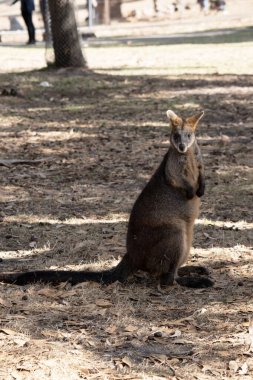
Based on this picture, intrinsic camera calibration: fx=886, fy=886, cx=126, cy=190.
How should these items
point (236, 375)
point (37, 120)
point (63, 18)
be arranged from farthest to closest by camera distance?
point (63, 18) → point (37, 120) → point (236, 375)

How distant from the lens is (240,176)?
30.1 feet

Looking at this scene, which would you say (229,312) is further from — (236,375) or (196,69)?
(196,69)

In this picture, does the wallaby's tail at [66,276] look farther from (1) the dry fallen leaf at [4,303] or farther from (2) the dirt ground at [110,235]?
(1) the dry fallen leaf at [4,303]

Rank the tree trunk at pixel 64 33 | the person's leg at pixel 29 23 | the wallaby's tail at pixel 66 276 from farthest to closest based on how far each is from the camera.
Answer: the person's leg at pixel 29 23
the tree trunk at pixel 64 33
the wallaby's tail at pixel 66 276

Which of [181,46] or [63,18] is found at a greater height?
[63,18]

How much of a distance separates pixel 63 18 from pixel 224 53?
5.69 metres

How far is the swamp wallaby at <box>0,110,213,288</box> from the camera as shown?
580cm

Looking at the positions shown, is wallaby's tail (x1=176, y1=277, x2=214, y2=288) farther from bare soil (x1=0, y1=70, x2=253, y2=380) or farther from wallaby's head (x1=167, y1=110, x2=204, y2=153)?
wallaby's head (x1=167, y1=110, x2=204, y2=153)

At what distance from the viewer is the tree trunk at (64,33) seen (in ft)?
51.9

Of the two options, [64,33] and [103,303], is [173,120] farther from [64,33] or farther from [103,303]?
[64,33]

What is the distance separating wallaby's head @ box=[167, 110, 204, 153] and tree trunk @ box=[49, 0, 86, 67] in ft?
33.1

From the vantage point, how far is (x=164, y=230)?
19.1 ft

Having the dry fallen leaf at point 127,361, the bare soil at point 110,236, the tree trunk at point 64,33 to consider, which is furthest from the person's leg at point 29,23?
the dry fallen leaf at point 127,361

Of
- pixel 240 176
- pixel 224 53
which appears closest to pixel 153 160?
pixel 240 176
